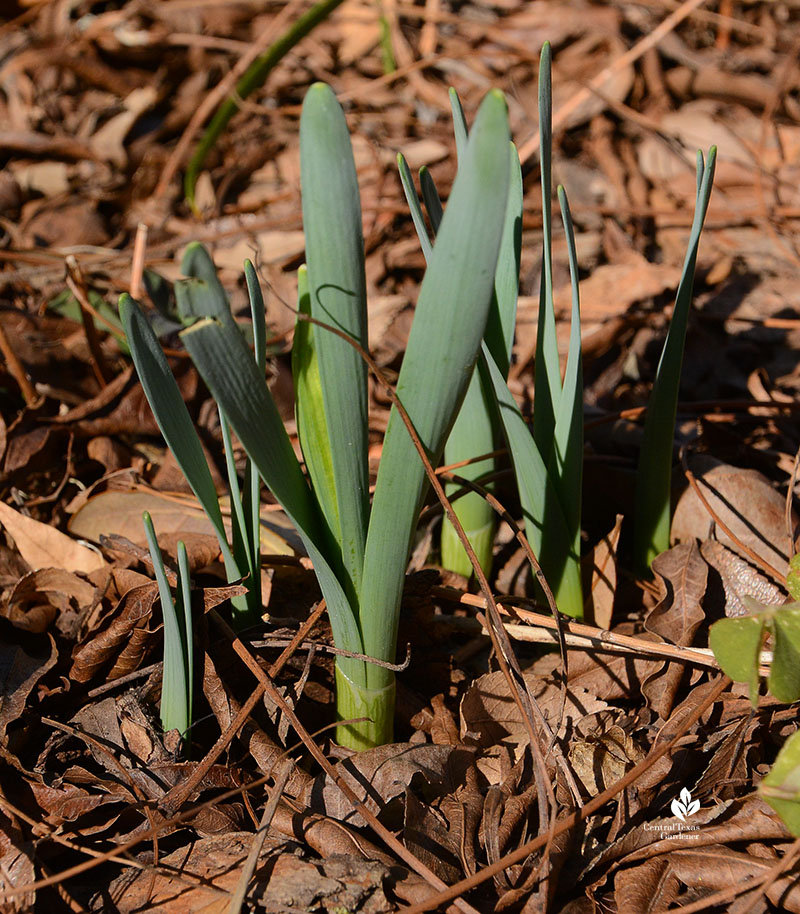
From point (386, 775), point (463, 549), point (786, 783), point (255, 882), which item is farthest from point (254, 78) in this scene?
point (786, 783)

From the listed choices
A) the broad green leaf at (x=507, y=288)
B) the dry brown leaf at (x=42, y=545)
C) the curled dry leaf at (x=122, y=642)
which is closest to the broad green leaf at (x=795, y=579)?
the broad green leaf at (x=507, y=288)

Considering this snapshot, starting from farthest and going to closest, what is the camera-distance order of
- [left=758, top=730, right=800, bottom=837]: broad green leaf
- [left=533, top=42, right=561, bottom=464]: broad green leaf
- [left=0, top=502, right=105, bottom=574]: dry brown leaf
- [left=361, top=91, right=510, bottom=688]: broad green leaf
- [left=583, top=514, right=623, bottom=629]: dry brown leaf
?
[left=0, top=502, right=105, bottom=574]: dry brown leaf < [left=583, top=514, right=623, bottom=629]: dry brown leaf < [left=533, top=42, right=561, bottom=464]: broad green leaf < [left=758, top=730, right=800, bottom=837]: broad green leaf < [left=361, top=91, right=510, bottom=688]: broad green leaf

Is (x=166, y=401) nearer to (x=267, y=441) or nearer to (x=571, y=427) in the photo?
(x=267, y=441)

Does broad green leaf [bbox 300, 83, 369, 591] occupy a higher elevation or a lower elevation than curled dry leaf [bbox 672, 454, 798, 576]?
higher

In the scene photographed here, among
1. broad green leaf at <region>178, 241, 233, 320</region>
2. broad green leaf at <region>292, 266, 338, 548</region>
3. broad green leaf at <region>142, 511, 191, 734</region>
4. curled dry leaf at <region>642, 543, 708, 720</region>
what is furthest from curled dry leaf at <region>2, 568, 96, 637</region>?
curled dry leaf at <region>642, 543, 708, 720</region>

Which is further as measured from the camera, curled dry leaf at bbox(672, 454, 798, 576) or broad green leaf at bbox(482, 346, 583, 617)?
Answer: curled dry leaf at bbox(672, 454, 798, 576)

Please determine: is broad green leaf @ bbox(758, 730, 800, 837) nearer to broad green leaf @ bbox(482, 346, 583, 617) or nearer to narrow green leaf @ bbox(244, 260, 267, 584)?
broad green leaf @ bbox(482, 346, 583, 617)
